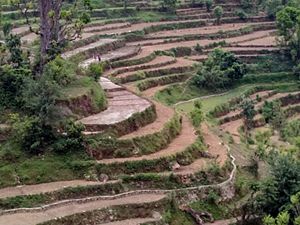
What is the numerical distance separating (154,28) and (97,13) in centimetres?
492

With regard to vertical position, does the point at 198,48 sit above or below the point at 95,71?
below

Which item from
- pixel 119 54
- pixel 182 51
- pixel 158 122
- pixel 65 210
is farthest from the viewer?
pixel 182 51

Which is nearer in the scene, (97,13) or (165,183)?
(165,183)

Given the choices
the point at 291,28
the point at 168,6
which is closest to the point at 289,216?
the point at 291,28

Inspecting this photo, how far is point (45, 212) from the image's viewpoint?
2503 cm

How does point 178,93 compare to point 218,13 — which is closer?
point 178,93

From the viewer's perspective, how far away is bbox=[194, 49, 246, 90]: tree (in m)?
44.9

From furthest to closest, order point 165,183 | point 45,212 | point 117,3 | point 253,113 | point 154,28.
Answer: point 117,3 → point 154,28 → point 253,113 → point 165,183 → point 45,212

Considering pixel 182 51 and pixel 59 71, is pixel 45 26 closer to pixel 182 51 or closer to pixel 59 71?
pixel 59 71

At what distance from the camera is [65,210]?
82.4 feet

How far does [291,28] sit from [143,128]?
2362 cm

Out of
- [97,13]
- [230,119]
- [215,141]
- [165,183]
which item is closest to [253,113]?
[230,119]

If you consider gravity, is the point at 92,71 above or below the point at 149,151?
above

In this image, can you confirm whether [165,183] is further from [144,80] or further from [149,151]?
[144,80]
